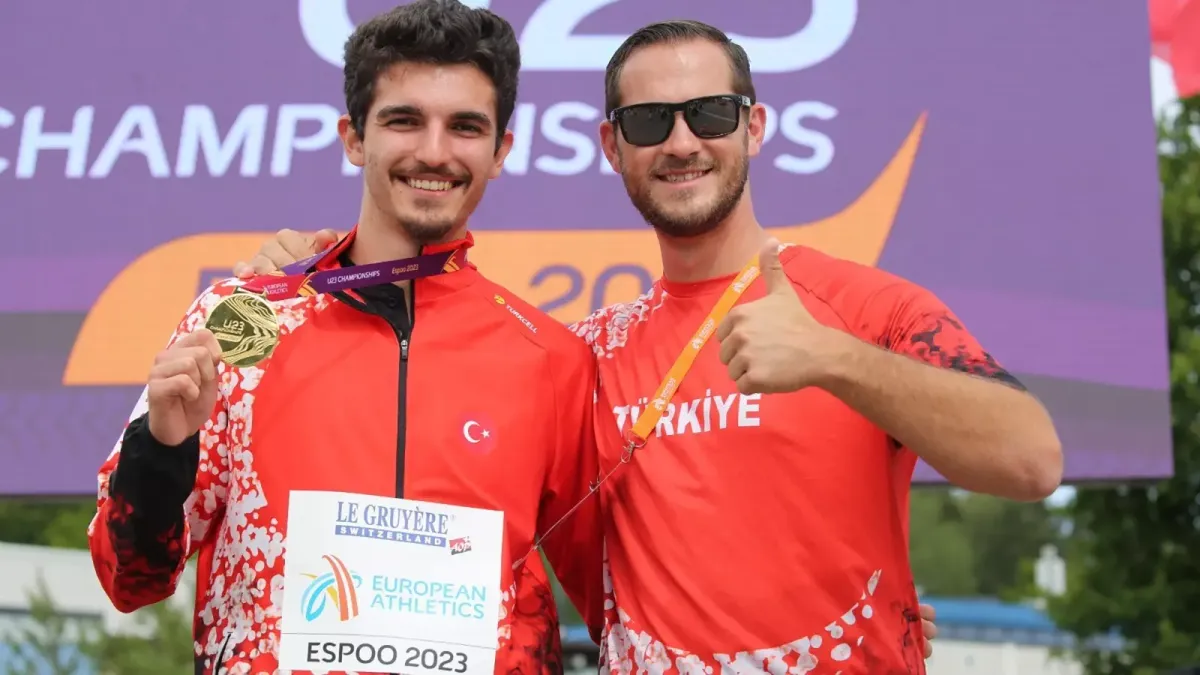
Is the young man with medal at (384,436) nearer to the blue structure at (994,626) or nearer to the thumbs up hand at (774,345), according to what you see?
the thumbs up hand at (774,345)

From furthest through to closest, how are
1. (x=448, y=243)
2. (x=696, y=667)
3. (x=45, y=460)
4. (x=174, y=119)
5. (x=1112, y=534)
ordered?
(x=1112, y=534) → (x=174, y=119) → (x=45, y=460) → (x=448, y=243) → (x=696, y=667)

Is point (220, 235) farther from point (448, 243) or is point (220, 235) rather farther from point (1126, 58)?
point (1126, 58)

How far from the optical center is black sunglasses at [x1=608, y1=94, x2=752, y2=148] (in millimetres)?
2586

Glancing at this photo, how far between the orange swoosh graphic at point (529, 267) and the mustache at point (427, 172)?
213 cm

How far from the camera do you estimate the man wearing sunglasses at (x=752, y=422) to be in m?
2.16

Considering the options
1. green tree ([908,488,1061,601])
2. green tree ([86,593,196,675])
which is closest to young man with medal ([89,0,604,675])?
green tree ([86,593,196,675])

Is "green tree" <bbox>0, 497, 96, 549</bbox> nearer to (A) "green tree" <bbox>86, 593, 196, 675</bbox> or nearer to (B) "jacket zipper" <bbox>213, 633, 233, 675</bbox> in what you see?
(A) "green tree" <bbox>86, 593, 196, 675</bbox>

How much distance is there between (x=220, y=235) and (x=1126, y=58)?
10.0ft

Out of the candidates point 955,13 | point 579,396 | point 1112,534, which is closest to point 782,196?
point 955,13

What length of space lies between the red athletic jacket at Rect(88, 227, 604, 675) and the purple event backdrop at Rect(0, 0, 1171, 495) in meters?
2.17

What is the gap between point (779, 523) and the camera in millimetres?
2389

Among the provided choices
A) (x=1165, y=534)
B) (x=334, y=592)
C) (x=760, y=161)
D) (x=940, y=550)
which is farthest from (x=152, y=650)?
(x=940, y=550)

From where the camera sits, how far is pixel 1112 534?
26.8 feet

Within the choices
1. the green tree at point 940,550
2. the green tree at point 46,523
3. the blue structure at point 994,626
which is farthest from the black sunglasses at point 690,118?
the green tree at point 940,550
